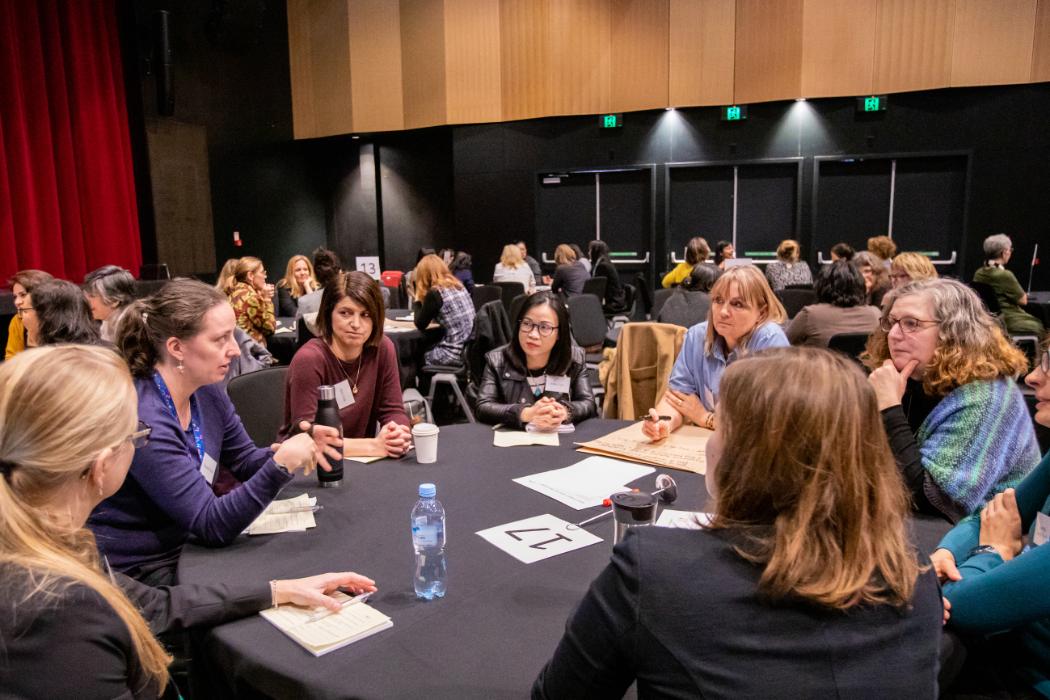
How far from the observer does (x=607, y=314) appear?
8.63 meters

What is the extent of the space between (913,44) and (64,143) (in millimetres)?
10111

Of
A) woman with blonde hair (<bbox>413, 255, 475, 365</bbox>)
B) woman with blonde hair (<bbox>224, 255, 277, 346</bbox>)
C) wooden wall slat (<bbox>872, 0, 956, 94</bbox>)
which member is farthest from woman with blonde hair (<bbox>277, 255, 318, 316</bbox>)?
wooden wall slat (<bbox>872, 0, 956, 94</bbox>)

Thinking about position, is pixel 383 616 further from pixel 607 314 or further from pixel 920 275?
pixel 607 314

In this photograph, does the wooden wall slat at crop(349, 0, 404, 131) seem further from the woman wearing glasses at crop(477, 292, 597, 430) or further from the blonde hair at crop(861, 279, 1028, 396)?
the blonde hair at crop(861, 279, 1028, 396)

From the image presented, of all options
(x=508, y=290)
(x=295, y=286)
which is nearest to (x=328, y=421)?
(x=295, y=286)

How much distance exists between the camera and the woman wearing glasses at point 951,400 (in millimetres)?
1910

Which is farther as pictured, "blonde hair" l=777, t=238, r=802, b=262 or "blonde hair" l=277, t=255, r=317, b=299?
"blonde hair" l=777, t=238, r=802, b=262

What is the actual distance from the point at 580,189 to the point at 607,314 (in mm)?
2934

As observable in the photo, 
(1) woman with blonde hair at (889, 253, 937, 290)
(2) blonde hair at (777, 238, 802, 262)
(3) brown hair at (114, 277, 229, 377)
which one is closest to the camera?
(3) brown hair at (114, 277, 229, 377)

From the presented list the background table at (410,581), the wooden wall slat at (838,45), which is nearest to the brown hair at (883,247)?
the wooden wall slat at (838,45)

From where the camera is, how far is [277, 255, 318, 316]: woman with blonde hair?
6.86 meters

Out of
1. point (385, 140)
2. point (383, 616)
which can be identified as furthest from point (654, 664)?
point (385, 140)

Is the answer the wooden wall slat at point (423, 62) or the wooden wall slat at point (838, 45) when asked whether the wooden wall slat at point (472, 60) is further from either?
the wooden wall slat at point (838, 45)

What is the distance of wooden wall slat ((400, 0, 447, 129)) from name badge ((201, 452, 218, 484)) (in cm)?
943
